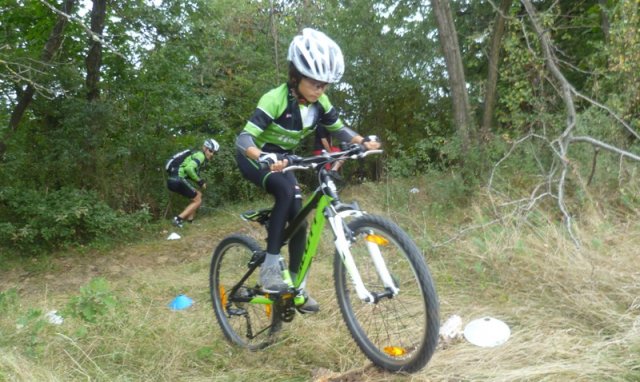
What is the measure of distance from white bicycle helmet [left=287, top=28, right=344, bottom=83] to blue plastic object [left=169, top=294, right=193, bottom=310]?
3.17 m

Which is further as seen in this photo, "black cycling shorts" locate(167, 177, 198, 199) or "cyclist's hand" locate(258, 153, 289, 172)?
"black cycling shorts" locate(167, 177, 198, 199)

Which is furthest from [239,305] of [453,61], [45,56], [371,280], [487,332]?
[45,56]

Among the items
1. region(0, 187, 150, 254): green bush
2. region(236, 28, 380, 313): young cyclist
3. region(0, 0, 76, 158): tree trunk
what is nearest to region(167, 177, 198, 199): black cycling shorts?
region(0, 187, 150, 254): green bush

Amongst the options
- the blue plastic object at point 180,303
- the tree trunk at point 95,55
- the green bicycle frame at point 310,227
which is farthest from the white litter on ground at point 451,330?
the tree trunk at point 95,55

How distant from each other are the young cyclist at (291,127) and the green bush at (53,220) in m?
7.03

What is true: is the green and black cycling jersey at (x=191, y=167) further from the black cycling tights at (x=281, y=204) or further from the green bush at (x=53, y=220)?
the black cycling tights at (x=281, y=204)

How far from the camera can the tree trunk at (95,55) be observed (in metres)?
10.8

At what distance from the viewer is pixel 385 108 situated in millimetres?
17250

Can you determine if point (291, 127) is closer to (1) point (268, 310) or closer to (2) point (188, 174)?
(1) point (268, 310)

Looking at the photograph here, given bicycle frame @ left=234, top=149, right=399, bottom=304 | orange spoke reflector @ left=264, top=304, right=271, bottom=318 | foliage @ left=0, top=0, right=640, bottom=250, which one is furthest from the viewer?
foliage @ left=0, top=0, right=640, bottom=250

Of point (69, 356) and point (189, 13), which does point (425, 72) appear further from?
point (69, 356)

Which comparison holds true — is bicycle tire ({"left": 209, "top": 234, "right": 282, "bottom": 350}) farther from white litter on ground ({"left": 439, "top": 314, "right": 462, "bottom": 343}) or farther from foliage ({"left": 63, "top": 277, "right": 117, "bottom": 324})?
white litter on ground ({"left": 439, "top": 314, "right": 462, "bottom": 343})

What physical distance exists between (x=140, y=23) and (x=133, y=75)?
1071 mm

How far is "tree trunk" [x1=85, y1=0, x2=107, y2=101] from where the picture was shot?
35.5ft
